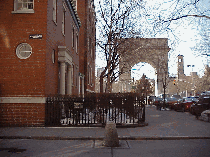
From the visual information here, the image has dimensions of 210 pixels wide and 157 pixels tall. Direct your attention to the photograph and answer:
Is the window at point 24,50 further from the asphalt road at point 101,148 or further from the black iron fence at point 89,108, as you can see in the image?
the asphalt road at point 101,148

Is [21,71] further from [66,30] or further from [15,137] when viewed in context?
[66,30]

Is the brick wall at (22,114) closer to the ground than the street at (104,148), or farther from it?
farther from it

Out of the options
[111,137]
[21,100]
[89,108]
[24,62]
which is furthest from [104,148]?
[24,62]

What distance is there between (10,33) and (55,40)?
112 inches

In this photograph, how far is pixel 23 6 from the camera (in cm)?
1306

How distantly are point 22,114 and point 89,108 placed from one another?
327 centimetres

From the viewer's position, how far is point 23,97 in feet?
39.4

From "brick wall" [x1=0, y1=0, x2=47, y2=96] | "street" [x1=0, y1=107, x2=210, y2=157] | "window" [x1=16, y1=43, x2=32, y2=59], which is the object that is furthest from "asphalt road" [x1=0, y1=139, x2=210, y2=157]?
"window" [x1=16, y1=43, x2=32, y2=59]

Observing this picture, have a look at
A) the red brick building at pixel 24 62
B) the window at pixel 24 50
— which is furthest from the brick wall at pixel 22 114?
the window at pixel 24 50

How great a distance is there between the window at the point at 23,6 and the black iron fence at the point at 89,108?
15.0ft

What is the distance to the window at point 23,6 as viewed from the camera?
12453 millimetres

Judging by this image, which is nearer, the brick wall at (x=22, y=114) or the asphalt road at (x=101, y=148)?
the asphalt road at (x=101, y=148)

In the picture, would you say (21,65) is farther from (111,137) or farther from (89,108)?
(111,137)

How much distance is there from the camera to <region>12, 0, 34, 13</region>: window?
12453 mm
